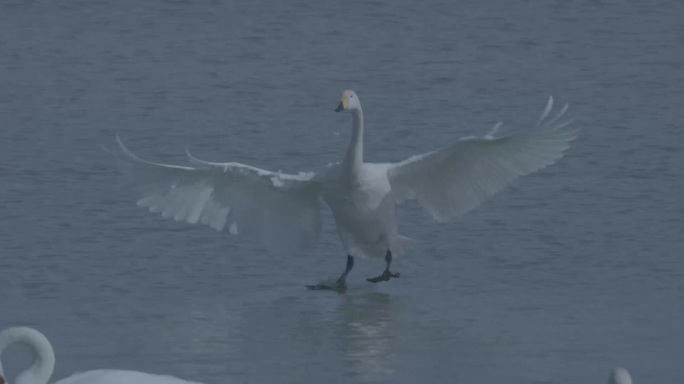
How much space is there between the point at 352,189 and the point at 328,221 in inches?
53.5

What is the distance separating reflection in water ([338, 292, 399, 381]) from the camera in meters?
8.20

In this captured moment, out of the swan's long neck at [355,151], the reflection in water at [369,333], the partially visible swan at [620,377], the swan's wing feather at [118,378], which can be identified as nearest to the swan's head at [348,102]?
the swan's long neck at [355,151]

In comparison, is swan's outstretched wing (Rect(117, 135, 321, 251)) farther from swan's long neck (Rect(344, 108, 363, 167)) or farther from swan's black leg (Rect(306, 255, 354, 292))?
swan's black leg (Rect(306, 255, 354, 292))

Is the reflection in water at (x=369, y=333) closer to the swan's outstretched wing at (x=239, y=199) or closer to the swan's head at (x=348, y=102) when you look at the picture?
the swan's outstretched wing at (x=239, y=199)

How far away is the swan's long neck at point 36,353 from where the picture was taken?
21.9ft

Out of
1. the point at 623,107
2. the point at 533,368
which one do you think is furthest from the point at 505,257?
the point at 623,107

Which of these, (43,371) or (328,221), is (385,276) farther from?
(43,371)

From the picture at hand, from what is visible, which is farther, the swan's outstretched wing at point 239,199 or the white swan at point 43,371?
the swan's outstretched wing at point 239,199

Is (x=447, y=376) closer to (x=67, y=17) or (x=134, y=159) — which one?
(x=134, y=159)

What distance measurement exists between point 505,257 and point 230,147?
3.65m

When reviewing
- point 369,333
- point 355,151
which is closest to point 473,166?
point 355,151

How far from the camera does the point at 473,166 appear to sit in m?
10.7

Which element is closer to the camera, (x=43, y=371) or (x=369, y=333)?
(x=43, y=371)

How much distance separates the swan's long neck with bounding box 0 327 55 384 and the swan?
3.90 m
